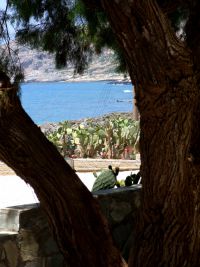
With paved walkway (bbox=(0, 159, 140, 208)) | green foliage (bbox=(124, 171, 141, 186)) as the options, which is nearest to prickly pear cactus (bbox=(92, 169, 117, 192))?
green foliage (bbox=(124, 171, 141, 186))

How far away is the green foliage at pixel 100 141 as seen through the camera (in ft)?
45.5

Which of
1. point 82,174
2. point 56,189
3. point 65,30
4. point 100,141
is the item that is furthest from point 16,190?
point 56,189

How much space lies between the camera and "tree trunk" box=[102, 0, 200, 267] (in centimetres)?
301

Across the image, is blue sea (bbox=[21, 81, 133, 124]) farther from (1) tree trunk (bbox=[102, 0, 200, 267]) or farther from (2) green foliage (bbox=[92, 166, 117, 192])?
(1) tree trunk (bbox=[102, 0, 200, 267])

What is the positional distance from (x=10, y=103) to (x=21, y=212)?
4.18ft

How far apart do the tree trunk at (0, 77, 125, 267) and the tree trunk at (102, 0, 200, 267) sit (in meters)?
0.21

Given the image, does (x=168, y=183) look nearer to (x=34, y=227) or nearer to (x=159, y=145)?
(x=159, y=145)

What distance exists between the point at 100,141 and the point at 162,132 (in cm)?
1094

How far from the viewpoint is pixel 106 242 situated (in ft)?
11.3

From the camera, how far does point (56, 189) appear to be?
325cm

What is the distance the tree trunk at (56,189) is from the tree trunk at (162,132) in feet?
0.69

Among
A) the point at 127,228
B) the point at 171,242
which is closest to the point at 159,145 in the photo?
the point at 171,242

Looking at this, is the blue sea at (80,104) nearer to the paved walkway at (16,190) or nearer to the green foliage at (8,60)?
the green foliage at (8,60)

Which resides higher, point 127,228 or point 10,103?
point 10,103
